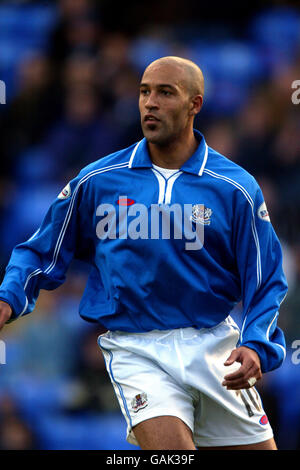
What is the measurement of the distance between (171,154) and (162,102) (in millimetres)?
274

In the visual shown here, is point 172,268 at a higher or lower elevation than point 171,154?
lower

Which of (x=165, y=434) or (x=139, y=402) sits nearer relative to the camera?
(x=165, y=434)

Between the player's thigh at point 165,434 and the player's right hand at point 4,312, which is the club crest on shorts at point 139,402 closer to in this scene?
the player's thigh at point 165,434

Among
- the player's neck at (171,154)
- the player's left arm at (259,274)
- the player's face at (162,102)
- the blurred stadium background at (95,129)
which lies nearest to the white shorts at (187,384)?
the player's left arm at (259,274)

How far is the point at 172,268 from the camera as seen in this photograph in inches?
171

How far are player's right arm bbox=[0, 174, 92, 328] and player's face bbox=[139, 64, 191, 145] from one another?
1.46 ft

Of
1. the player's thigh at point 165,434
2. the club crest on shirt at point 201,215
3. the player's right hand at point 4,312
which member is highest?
the club crest on shirt at point 201,215

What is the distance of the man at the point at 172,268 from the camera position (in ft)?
14.1

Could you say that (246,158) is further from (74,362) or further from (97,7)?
(97,7)

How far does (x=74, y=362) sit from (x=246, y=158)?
227 cm

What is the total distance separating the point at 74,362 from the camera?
7691 mm

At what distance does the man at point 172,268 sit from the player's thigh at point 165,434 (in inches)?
2.9

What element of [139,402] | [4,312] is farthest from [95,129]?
[139,402]

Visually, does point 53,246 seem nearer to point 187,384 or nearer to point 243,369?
point 187,384
